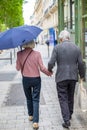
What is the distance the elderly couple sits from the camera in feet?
25.1

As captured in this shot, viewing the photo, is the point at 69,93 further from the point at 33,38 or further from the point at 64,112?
the point at 33,38

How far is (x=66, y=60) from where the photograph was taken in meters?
7.72

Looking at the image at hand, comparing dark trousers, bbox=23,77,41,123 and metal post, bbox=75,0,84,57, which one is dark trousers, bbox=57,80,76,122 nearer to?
dark trousers, bbox=23,77,41,123

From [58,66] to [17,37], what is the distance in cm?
96

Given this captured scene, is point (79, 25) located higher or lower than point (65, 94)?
higher

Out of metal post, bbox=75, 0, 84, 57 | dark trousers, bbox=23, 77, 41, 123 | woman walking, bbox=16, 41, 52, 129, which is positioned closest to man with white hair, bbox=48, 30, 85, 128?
woman walking, bbox=16, 41, 52, 129

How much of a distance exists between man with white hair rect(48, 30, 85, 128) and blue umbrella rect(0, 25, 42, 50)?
51 centimetres

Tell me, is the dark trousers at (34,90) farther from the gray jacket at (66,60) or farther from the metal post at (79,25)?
the metal post at (79,25)

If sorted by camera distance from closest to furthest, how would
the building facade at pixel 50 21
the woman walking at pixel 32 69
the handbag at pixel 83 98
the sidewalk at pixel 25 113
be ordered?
the woman walking at pixel 32 69
the sidewalk at pixel 25 113
the handbag at pixel 83 98
the building facade at pixel 50 21

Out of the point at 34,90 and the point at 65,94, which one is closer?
the point at 34,90

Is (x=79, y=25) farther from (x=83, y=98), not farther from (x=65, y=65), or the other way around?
(x=65, y=65)

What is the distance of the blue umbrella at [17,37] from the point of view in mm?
7234

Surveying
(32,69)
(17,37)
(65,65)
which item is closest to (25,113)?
(32,69)

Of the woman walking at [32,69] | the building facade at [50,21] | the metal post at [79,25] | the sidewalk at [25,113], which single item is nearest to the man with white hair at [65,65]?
the woman walking at [32,69]
